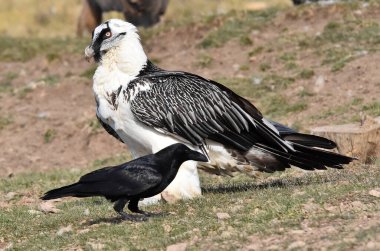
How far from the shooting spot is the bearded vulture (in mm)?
9930

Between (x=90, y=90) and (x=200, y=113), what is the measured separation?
9.29m

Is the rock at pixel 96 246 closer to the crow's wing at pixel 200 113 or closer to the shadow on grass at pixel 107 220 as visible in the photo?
the shadow on grass at pixel 107 220

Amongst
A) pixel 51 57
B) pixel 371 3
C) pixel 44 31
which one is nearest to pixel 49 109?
pixel 51 57

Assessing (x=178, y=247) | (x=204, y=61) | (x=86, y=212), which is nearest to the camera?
(x=178, y=247)

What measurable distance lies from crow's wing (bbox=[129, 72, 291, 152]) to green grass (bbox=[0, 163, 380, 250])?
22.0 inches

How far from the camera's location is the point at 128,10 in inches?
966

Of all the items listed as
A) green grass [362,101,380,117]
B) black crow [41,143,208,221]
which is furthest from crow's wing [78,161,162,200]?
green grass [362,101,380,117]

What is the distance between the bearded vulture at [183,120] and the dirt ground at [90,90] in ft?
15.9

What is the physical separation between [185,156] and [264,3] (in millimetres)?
23396

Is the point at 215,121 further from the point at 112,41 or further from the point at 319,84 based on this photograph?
the point at 319,84

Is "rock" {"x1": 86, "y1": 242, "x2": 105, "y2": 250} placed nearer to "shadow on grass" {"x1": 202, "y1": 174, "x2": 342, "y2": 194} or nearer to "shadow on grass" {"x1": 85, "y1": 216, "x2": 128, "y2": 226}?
"shadow on grass" {"x1": 85, "y1": 216, "x2": 128, "y2": 226}

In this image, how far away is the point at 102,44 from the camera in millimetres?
10242

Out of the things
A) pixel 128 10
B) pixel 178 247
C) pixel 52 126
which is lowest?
pixel 52 126

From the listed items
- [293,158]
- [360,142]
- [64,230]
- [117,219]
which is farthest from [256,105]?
[64,230]
